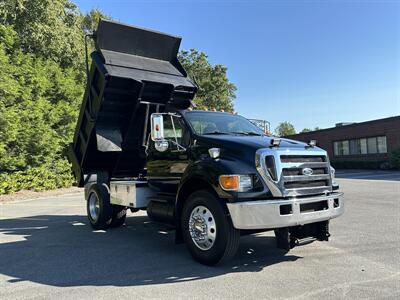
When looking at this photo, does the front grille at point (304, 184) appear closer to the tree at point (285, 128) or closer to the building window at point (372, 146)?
the building window at point (372, 146)

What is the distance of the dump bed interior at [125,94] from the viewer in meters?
8.09

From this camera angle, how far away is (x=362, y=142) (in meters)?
34.4

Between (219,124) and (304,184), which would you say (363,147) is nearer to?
(219,124)

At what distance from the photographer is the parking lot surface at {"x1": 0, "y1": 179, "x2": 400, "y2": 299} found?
14.9 ft

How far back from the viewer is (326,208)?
566 centimetres

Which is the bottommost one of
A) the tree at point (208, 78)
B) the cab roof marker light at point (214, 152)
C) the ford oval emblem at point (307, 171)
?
the ford oval emblem at point (307, 171)

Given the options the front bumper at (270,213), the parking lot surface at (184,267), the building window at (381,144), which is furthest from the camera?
the building window at (381,144)

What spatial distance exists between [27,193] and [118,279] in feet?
50.3

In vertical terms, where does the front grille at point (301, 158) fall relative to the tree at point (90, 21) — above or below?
below

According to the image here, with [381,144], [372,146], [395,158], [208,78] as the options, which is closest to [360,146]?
[372,146]

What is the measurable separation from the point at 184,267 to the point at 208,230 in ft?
2.01

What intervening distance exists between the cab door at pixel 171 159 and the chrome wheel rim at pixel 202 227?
927mm

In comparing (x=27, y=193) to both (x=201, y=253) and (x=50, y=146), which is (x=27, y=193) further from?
(x=201, y=253)

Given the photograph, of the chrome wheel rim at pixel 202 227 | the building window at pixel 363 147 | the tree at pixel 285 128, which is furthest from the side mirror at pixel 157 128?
the tree at pixel 285 128
